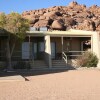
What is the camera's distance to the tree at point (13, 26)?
30734mm

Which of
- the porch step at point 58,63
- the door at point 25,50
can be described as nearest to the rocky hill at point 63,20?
the door at point 25,50

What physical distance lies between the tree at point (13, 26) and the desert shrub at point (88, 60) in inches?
238

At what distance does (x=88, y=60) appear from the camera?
109 feet

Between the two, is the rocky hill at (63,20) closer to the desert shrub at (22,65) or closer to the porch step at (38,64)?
the porch step at (38,64)

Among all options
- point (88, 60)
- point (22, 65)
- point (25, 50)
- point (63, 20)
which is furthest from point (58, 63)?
point (63, 20)

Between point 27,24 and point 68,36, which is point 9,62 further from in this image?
point 68,36

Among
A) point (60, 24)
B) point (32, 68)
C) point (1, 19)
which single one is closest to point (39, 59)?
point (32, 68)

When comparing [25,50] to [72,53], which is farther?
[72,53]

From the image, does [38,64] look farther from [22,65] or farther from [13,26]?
[13,26]

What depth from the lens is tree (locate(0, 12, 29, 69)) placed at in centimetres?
3073

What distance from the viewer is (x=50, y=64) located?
32938 millimetres

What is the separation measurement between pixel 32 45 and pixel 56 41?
8.66ft

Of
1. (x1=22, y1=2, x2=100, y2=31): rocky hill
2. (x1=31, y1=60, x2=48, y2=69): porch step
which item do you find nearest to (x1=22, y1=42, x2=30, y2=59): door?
(x1=31, y1=60, x2=48, y2=69): porch step

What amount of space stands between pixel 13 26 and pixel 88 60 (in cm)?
783
